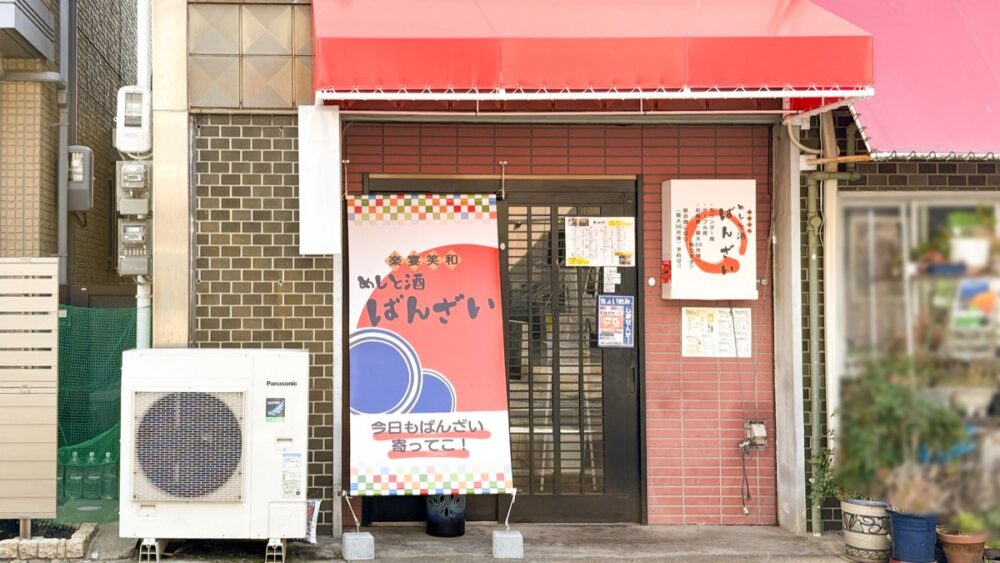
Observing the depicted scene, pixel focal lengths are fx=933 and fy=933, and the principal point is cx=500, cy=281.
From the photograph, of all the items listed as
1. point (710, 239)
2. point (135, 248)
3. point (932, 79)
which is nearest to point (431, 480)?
point (135, 248)

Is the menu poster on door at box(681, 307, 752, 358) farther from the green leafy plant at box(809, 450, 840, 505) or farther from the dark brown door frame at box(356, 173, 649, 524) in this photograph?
the green leafy plant at box(809, 450, 840, 505)

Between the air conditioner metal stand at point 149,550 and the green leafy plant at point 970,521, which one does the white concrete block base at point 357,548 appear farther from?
the green leafy plant at point 970,521

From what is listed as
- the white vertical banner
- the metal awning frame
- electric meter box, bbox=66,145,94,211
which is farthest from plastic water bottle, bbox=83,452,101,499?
the metal awning frame

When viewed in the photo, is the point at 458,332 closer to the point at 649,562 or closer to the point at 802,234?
the point at 649,562

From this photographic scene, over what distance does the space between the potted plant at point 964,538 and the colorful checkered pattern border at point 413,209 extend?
4.24 meters

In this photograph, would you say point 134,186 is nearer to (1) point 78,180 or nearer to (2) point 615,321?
(1) point 78,180

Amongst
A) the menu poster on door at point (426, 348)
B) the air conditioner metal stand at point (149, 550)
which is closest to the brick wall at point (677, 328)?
the menu poster on door at point (426, 348)

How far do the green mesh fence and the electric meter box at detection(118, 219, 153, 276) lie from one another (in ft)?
3.93

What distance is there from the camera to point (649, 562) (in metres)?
7.06

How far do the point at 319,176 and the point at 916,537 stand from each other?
5.17m

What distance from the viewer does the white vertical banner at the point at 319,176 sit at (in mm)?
7039

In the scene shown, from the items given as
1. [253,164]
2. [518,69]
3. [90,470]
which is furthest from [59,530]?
[518,69]

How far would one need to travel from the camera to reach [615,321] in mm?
8156

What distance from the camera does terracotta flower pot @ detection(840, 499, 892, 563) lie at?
7.14 meters
